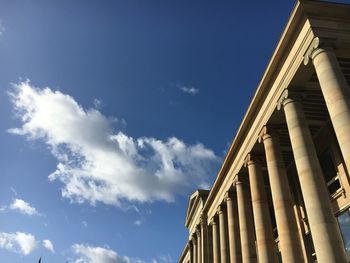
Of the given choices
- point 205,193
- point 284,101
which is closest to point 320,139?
point 284,101

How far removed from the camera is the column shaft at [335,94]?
16.5 m

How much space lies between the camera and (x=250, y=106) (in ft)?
94.4

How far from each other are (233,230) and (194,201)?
20.7 metres

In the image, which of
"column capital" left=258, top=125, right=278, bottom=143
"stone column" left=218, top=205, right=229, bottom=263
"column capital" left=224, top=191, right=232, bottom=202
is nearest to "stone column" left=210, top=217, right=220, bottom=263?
"stone column" left=218, top=205, right=229, bottom=263

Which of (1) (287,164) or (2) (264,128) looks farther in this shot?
(1) (287,164)

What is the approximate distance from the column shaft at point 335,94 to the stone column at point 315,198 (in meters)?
3.39

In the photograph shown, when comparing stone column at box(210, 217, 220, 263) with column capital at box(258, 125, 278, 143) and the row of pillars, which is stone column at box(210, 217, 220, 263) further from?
column capital at box(258, 125, 278, 143)

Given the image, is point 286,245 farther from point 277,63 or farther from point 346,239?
point 277,63

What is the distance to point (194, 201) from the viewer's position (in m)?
57.2

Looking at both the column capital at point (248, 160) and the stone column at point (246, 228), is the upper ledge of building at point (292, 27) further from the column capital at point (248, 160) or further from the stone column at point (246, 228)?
the stone column at point (246, 228)

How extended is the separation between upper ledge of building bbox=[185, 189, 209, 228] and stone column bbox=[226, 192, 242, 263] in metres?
15.0

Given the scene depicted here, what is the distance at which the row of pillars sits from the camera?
17.4 meters

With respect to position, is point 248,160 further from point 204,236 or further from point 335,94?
point 204,236

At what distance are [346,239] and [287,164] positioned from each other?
450 inches
